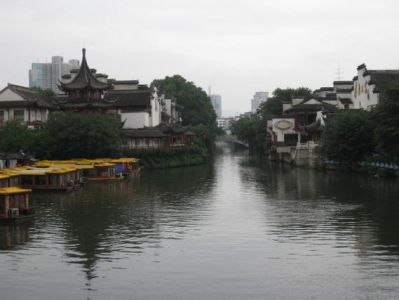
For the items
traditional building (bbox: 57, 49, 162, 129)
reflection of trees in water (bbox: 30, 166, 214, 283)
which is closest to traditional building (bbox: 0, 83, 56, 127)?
traditional building (bbox: 57, 49, 162, 129)

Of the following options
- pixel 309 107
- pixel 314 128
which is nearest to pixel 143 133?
pixel 314 128

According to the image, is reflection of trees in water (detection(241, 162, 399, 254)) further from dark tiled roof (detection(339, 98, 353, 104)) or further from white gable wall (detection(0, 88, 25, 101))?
white gable wall (detection(0, 88, 25, 101))

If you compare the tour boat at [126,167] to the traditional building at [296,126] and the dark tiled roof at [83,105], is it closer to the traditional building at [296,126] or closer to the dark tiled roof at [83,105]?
the dark tiled roof at [83,105]

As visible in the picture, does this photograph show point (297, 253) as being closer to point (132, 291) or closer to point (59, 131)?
point (132, 291)

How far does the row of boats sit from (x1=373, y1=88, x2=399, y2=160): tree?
22637 mm

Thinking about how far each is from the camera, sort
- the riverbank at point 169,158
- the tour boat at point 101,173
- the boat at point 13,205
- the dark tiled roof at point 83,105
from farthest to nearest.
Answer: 1. the dark tiled roof at point 83,105
2. the riverbank at point 169,158
3. the tour boat at point 101,173
4. the boat at point 13,205

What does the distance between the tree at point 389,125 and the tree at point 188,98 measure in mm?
75202

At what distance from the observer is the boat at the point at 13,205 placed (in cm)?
2920

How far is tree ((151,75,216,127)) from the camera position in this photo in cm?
12462

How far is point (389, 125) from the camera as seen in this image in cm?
4859

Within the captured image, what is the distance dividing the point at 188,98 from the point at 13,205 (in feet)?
315

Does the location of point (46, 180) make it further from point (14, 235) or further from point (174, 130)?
point (174, 130)

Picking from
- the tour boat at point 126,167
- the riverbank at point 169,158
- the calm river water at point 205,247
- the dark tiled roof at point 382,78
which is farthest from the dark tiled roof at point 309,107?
the calm river water at point 205,247

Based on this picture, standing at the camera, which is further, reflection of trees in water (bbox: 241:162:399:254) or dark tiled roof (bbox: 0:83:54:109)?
dark tiled roof (bbox: 0:83:54:109)
